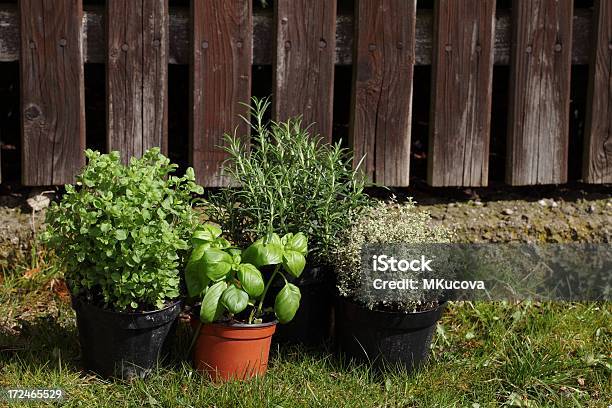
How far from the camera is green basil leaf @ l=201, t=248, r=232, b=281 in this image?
3.64 m

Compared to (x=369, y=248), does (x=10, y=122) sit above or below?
above

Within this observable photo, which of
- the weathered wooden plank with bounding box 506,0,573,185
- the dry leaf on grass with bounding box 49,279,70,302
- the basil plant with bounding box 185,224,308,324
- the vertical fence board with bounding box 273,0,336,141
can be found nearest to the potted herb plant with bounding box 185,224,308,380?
the basil plant with bounding box 185,224,308,324

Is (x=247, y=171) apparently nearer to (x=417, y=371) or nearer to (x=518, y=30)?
(x=417, y=371)

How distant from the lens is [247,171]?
157 inches

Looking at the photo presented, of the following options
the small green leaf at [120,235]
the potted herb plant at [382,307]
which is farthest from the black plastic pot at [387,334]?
the small green leaf at [120,235]

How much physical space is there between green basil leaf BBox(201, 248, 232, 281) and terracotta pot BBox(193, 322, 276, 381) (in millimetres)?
214

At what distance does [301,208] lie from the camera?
3986 millimetres

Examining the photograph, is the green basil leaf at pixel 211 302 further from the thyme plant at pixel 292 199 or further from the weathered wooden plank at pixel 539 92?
the weathered wooden plank at pixel 539 92

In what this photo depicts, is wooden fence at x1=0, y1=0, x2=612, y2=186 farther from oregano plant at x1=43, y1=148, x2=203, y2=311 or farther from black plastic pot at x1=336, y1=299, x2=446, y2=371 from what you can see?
black plastic pot at x1=336, y1=299, x2=446, y2=371

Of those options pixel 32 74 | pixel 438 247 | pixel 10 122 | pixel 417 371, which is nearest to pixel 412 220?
pixel 438 247

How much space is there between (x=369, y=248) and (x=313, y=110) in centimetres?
105

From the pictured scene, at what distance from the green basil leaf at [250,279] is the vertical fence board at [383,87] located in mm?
1198

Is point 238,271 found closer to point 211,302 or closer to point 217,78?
point 211,302

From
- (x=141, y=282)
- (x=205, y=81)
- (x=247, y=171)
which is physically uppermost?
(x=205, y=81)
